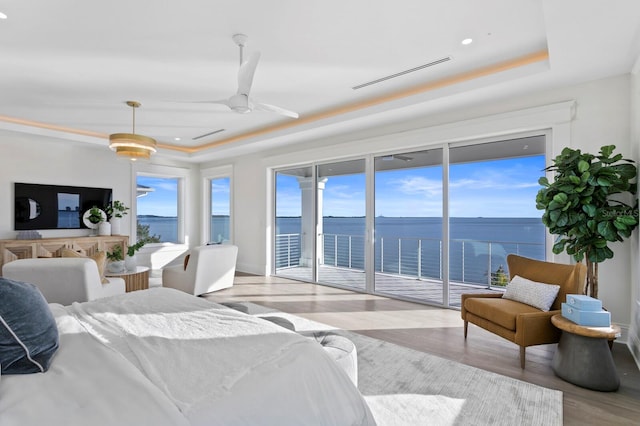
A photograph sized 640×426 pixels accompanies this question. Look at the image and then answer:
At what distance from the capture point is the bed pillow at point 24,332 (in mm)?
1248

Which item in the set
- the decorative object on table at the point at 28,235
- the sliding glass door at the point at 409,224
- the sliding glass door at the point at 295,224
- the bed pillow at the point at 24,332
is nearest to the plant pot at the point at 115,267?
the decorative object on table at the point at 28,235

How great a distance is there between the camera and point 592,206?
2.89 m

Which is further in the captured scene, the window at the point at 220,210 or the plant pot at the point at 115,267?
the window at the point at 220,210

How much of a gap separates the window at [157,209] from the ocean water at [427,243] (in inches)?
115

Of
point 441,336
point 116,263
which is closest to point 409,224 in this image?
point 441,336

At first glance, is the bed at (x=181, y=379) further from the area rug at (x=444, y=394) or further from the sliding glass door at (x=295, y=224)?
the sliding glass door at (x=295, y=224)

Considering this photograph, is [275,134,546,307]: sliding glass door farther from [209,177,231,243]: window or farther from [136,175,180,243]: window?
[136,175,180,243]: window

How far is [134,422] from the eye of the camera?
1.00 m

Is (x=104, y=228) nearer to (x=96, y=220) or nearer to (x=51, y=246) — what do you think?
(x=96, y=220)

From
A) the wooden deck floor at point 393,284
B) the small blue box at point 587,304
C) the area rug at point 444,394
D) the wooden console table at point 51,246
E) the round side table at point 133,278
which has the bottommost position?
the area rug at point 444,394

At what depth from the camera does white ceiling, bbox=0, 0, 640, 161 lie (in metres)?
2.49

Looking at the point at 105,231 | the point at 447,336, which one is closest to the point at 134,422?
the point at 447,336

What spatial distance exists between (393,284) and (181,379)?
16.2 ft

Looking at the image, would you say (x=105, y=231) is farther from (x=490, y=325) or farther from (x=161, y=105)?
(x=490, y=325)
